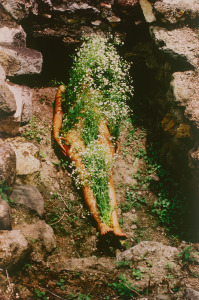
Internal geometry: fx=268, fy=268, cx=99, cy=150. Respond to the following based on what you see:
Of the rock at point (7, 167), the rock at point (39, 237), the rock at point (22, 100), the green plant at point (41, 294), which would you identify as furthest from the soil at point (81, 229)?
the rock at point (7, 167)

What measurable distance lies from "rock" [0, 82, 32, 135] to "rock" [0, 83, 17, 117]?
0.04 metres

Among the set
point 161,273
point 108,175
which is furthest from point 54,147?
point 161,273

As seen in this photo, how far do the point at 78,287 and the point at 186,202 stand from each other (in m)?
2.33

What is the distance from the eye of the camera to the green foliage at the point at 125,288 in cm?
332

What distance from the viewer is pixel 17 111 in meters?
4.45

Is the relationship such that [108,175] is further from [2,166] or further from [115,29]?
[115,29]

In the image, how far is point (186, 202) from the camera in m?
4.65

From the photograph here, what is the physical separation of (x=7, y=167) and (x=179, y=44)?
11.9 ft

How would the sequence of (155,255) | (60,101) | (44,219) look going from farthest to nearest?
(60,101) < (44,219) < (155,255)

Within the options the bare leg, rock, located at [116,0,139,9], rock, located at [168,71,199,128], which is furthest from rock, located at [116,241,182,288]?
rock, located at [116,0,139,9]

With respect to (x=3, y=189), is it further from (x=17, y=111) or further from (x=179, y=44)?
(x=179, y=44)

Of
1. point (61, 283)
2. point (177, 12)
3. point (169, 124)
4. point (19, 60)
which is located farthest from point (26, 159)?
point (177, 12)

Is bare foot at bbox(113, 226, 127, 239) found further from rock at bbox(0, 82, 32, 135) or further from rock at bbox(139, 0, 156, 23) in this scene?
rock at bbox(139, 0, 156, 23)

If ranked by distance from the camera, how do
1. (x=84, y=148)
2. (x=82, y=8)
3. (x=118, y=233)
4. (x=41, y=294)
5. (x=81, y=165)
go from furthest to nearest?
(x=82, y=8) < (x=84, y=148) < (x=81, y=165) < (x=118, y=233) < (x=41, y=294)
